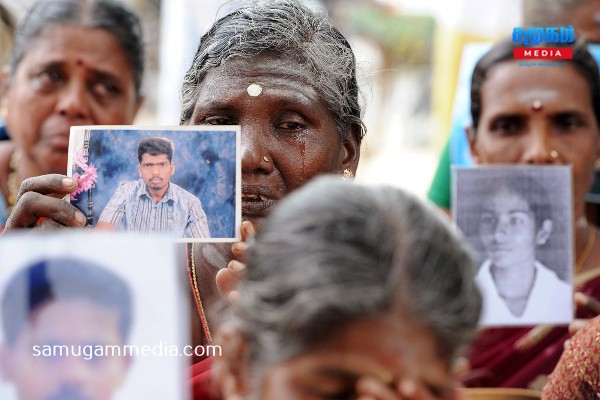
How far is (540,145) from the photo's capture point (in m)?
3.55

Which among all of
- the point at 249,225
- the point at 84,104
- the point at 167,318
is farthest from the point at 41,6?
the point at 167,318

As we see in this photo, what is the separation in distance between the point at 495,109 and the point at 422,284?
2.39 meters

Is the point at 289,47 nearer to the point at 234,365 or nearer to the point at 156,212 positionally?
the point at 156,212

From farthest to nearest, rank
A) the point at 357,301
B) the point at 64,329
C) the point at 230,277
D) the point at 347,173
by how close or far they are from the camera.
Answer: the point at 347,173, the point at 230,277, the point at 64,329, the point at 357,301

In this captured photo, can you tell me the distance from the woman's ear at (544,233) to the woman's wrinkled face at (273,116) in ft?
2.29

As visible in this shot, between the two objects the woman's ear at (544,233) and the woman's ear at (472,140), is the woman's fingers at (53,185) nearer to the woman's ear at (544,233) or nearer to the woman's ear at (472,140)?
the woman's ear at (544,233)

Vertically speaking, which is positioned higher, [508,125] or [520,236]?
[508,125]

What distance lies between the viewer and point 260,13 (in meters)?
2.93

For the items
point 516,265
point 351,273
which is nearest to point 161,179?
point 351,273

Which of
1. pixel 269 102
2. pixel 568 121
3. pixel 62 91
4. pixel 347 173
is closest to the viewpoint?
pixel 269 102

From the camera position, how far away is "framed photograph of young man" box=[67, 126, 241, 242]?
2447mm

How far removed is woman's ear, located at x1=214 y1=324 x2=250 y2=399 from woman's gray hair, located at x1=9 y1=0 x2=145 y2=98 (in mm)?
2600

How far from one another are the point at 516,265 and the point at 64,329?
177 centimetres

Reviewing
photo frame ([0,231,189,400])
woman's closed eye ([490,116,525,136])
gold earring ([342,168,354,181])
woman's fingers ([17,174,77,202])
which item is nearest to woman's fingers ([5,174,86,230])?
woman's fingers ([17,174,77,202])
